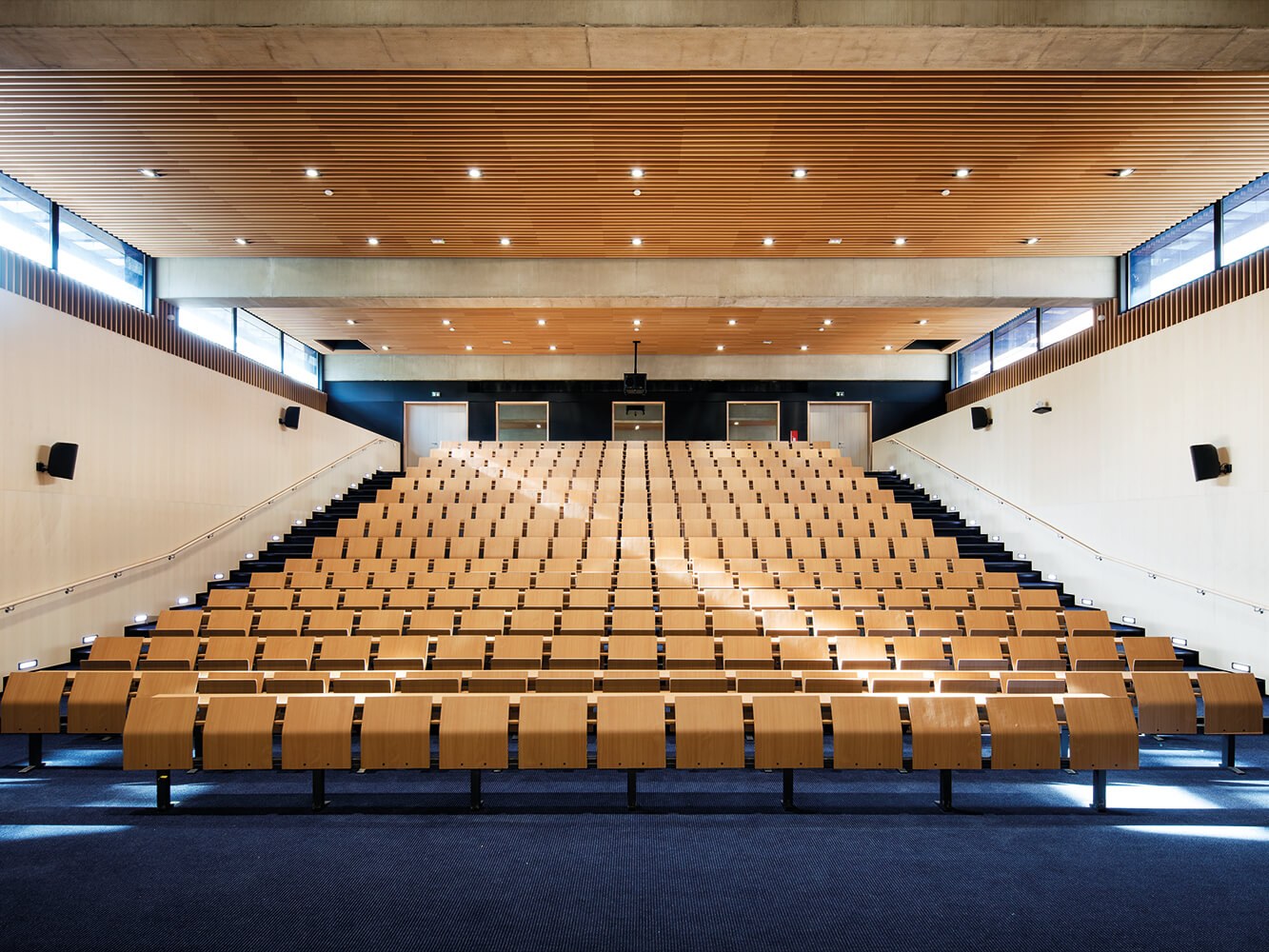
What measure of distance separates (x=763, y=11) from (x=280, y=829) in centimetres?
496

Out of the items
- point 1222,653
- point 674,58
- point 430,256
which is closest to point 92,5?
point 674,58

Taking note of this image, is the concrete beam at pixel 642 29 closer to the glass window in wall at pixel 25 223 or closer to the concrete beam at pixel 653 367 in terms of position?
the glass window in wall at pixel 25 223

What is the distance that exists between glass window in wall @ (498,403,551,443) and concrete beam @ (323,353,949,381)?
2.04 feet

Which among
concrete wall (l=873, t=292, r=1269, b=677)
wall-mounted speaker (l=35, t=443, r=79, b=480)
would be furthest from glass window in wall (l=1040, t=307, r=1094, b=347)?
wall-mounted speaker (l=35, t=443, r=79, b=480)

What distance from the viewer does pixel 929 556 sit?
27.3ft

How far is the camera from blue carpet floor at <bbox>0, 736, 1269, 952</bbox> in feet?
8.25

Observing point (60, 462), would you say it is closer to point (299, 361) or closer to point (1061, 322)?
point (299, 361)

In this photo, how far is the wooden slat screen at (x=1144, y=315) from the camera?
6.21 meters

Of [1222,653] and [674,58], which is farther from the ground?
[674,58]

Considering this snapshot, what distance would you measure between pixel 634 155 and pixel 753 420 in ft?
30.1

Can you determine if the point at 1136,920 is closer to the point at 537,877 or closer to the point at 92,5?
the point at 537,877

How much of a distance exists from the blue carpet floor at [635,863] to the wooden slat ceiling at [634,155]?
14.7 feet

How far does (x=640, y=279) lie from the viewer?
8539 mm

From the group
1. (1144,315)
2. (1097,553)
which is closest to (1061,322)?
(1144,315)
